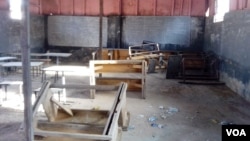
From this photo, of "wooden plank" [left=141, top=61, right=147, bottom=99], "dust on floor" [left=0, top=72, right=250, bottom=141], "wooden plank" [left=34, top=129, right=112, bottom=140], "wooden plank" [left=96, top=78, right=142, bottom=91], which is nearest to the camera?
"wooden plank" [left=34, top=129, right=112, bottom=140]

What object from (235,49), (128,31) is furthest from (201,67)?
(128,31)

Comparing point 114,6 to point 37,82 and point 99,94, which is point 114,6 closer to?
point 37,82

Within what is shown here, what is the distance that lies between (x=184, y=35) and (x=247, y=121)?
23.4 feet

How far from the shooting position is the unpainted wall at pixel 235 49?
6098mm

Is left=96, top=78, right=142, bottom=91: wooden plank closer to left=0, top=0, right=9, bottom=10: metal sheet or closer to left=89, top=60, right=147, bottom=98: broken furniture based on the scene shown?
left=89, top=60, right=147, bottom=98: broken furniture

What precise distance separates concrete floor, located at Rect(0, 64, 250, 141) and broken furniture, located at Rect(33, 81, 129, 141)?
43 cm

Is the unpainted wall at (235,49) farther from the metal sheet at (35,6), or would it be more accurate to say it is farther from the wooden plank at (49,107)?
the metal sheet at (35,6)

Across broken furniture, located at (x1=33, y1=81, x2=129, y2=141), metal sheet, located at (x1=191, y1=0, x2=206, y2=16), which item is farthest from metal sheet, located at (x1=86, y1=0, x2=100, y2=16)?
broken furniture, located at (x1=33, y1=81, x2=129, y2=141)

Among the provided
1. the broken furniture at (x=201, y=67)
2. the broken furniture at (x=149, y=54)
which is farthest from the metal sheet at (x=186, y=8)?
the broken furniture at (x=201, y=67)

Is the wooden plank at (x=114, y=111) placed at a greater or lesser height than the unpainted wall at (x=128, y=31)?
lesser

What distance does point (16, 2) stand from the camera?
962 cm

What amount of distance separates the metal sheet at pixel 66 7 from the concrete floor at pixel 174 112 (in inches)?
218

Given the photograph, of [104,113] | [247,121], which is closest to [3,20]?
[104,113]

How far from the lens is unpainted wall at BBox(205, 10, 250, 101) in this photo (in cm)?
610
